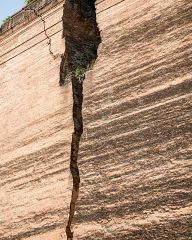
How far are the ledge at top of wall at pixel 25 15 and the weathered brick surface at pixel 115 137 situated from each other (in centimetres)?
36

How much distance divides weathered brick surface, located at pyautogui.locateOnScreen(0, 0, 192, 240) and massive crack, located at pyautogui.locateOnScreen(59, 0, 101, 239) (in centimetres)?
10

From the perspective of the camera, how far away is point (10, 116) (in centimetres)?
609

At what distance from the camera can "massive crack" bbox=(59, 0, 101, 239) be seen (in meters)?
4.84

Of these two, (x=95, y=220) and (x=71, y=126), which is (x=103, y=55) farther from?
(x=95, y=220)

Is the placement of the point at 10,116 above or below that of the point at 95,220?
above

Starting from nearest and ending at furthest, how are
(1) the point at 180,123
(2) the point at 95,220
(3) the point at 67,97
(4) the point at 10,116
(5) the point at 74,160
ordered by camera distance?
(1) the point at 180,123
(2) the point at 95,220
(5) the point at 74,160
(3) the point at 67,97
(4) the point at 10,116

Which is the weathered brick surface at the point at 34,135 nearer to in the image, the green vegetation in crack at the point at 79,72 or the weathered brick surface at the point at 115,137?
the weathered brick surface at the point at 115,137

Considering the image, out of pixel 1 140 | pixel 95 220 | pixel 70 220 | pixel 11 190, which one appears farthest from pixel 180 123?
pixel 1 140

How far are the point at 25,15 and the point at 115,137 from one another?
3213 mm

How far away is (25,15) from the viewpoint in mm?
6707

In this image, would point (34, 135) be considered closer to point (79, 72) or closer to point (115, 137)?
point (79, 72)

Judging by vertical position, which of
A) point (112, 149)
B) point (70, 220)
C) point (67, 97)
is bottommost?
point (70, 220)

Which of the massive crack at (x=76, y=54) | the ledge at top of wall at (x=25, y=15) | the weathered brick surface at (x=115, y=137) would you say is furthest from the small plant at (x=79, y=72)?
the ledge at top of wall at (x=25, y=15)

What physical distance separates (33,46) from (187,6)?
8.67 ft
